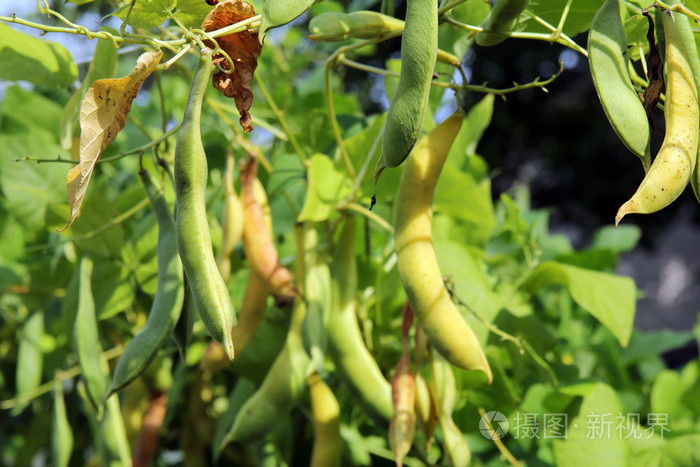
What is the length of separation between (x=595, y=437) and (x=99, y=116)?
593mm

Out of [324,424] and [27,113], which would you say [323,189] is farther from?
[27,113]

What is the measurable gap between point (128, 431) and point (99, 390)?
0.25 metres

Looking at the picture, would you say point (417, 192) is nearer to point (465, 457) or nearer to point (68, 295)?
point (465, 457)

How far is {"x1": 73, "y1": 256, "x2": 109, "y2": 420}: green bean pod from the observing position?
683mm

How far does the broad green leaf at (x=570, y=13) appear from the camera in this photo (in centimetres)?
54

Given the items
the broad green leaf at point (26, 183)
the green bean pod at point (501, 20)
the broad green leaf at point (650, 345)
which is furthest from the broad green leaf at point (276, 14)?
the broad green leaf at point (650, 345)

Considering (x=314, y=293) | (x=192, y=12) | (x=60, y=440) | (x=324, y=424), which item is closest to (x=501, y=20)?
(x=192, y=12)

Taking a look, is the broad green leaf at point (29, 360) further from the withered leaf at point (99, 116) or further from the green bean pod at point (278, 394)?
the withered leaf at point (99, 116)

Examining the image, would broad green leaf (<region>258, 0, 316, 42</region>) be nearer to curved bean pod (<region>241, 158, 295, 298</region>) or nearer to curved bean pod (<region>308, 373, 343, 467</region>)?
curved bean pod (<region>241, 158, 295, 298</region>)

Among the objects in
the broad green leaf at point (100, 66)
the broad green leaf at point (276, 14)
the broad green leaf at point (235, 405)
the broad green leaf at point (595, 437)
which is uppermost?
the broad green leaf at point (276, 14)

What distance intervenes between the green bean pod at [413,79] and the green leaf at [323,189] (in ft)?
0.84

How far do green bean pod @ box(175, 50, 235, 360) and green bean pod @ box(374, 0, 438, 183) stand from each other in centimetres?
11

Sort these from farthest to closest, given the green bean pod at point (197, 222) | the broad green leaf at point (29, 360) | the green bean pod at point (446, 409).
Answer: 1. the broad green leaf at point (29, 360)
2. the green bean pod at point (446, 409)
3. the green bean pod at point (197, 222)

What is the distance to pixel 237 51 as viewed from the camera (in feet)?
1.36
